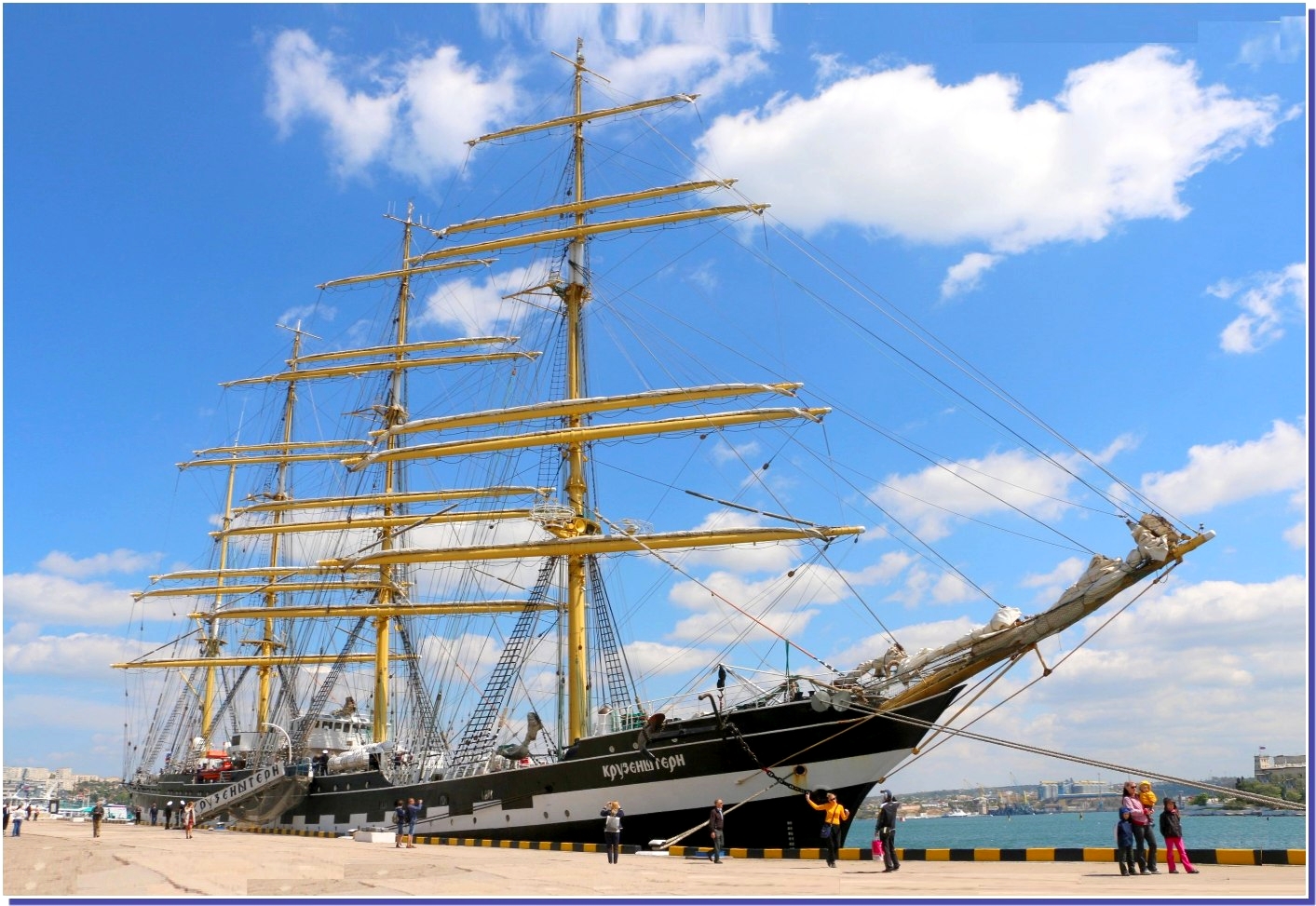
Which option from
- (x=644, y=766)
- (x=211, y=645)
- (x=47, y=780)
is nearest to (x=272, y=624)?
(x=211, y=645)

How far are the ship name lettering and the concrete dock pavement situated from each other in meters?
3.31

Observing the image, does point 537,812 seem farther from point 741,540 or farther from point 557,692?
point 741,540

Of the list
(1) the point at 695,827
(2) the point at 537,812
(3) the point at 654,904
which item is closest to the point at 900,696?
(1) the point at 695,827

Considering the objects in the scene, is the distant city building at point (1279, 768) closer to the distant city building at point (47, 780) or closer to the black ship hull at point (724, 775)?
the black ship hull at point (724, 775)

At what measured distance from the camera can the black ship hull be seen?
23.6 meters

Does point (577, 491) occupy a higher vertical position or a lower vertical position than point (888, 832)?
higher

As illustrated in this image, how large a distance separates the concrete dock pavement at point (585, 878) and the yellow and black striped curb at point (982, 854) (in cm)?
34

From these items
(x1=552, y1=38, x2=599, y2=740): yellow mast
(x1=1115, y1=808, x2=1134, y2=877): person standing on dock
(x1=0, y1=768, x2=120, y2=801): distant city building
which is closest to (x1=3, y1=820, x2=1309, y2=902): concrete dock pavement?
(x1=1115, y1=808, x2=1134, y2=877): person standing on dock

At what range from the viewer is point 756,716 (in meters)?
24.1

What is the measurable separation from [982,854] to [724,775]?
21.3 ft

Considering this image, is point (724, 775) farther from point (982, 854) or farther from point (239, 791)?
point (239, 791)

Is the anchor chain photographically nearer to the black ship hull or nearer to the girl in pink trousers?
the black ship hull

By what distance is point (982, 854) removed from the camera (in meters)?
19.5

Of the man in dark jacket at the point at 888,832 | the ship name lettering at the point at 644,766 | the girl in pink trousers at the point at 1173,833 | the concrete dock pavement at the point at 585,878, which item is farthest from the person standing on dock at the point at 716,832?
the girl in pink trousers at the point at 1173,833
